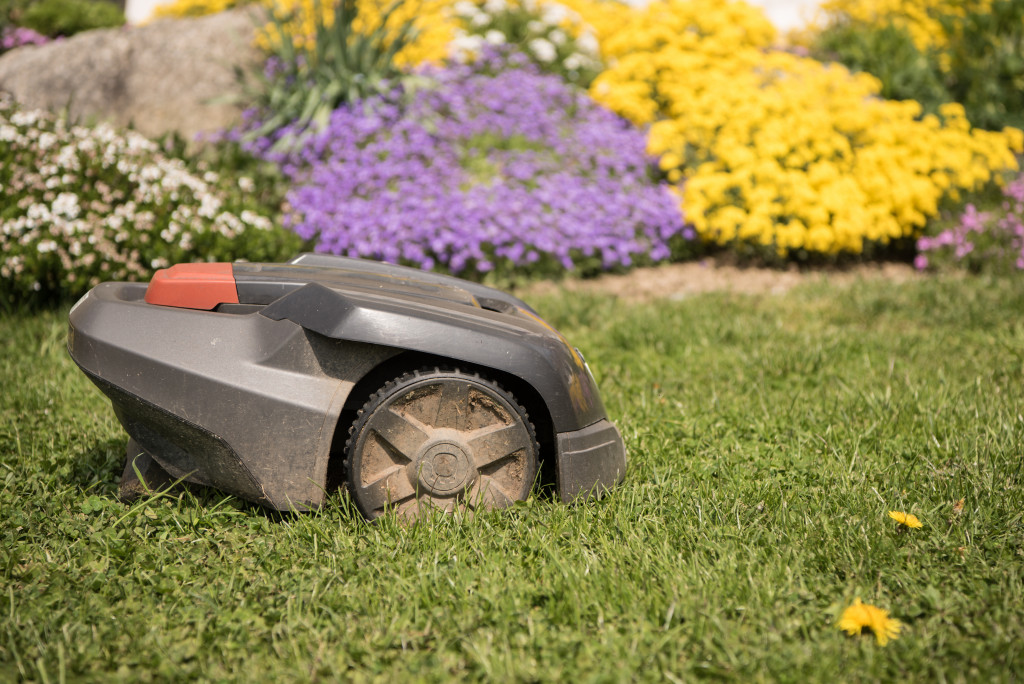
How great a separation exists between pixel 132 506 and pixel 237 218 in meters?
2.47

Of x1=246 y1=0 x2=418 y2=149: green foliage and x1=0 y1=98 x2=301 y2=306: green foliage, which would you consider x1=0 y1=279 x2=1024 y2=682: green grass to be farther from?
x1=246 y1=0 x2=418 y2=149: green foliage

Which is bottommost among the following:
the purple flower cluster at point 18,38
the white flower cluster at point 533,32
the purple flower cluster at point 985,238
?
the purple flower cluster at point 18,38

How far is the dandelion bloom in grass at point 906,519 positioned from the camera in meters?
1.92

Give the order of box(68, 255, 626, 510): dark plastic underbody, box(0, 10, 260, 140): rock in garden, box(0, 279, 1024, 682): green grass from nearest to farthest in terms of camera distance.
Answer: box(0, 279, 1024, 682): green grass < box(68, 255, 626, 510): dark plastic underbody < box(0, 10, 260, 140): rock in garden

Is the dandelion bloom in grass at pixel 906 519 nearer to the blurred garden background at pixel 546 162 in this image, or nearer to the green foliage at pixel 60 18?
the blurred garden background at pixel 546 162

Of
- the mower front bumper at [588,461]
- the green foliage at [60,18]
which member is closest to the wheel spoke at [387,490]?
the mower front bumper at [588,461]

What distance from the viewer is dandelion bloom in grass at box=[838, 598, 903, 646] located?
1579 mm

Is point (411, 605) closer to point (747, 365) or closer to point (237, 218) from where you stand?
point (747, 365)

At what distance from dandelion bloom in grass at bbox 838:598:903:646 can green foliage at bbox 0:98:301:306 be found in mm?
3392

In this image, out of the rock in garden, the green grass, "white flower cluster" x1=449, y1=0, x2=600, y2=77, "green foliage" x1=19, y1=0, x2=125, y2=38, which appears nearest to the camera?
the green grass

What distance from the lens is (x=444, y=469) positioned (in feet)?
6.44

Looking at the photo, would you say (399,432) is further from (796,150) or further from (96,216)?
(796,150)

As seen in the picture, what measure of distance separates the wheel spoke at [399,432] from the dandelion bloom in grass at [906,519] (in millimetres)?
1179

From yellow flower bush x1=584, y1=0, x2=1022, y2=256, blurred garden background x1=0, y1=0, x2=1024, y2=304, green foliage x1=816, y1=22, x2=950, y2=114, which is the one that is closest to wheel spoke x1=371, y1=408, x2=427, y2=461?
blurred garden background x1=0, y1=0, x2=1024, y2=304
